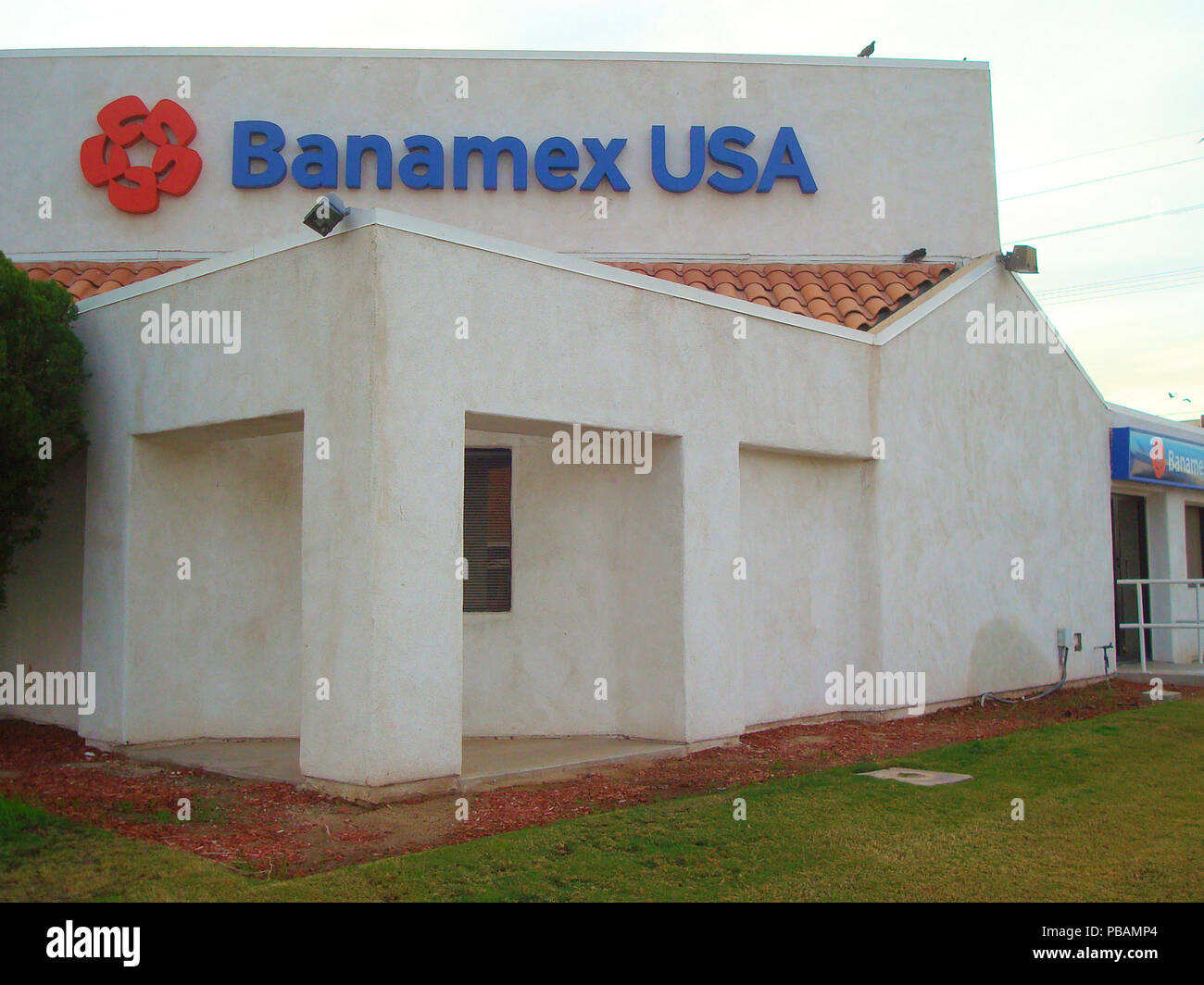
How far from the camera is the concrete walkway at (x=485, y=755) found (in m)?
8.51

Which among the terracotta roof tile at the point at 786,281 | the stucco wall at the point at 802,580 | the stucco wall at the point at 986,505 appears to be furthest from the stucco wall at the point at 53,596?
the stucco wall at the point at 986,505

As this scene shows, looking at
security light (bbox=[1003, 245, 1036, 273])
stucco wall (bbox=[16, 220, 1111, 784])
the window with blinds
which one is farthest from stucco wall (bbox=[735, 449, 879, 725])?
security light (bbox=[1003, 245, 1036, 273])

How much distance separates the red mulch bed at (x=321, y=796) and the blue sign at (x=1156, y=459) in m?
6.70

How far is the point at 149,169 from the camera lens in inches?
558

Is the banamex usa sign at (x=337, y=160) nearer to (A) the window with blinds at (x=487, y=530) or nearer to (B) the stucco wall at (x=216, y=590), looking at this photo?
(B) the stucco wall at (x=216, y=590)

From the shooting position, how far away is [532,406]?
28.8 ft

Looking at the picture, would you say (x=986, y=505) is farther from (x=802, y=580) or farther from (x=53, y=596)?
(x=53, y=596)

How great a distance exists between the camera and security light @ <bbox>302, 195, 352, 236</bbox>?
26.2ft

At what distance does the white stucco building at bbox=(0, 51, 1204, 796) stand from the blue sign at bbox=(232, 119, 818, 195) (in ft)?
0.15

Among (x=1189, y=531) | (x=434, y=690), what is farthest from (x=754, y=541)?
(x=1189, y=531)

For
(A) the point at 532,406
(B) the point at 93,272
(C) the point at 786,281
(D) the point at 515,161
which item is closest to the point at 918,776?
(A) the point at 532,406

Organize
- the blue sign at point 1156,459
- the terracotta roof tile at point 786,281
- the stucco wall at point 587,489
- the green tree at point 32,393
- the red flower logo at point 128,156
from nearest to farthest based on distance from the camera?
the stucco wall at point 587,489 → the green tree at point 32,393 → the terracotta roof tile at point 786,281 → the red flower logo at point 128,156 → the blue sign at point 1156,459

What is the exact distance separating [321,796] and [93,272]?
28.2ft

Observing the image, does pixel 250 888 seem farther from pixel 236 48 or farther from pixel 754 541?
pixel 236 48
